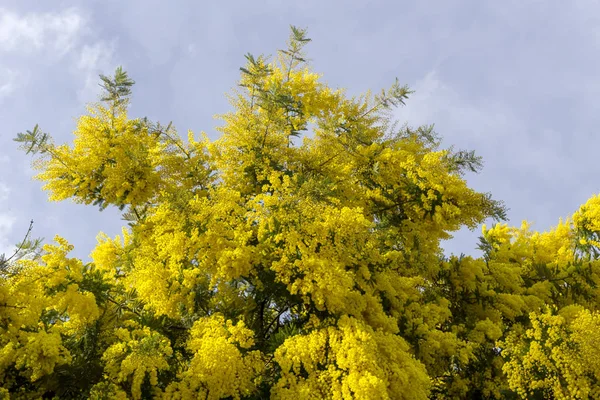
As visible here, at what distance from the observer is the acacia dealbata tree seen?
8352mm

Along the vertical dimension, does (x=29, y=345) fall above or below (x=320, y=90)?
below

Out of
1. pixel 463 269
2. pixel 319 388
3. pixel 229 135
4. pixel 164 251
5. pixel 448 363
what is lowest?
pixel 319 388

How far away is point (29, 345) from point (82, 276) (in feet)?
5.26

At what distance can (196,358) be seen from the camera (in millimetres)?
8508

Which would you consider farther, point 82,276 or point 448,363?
point 448,363

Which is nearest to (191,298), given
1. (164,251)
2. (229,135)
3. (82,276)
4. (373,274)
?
(164,251)

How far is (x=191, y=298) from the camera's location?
9703mm

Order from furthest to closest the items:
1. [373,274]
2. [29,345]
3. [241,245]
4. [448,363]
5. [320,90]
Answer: [320,90] < [448,363] < [373,274] < [241,245] < [29,345]

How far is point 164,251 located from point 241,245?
1.43 meters

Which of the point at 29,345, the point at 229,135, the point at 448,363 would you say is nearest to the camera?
the point at 29,345

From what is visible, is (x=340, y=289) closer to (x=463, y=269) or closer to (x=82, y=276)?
(x=82, y=276)

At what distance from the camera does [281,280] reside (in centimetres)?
888

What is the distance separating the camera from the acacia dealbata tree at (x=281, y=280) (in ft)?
27.4

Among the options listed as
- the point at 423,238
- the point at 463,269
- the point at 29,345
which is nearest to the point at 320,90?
the point at 423,238
